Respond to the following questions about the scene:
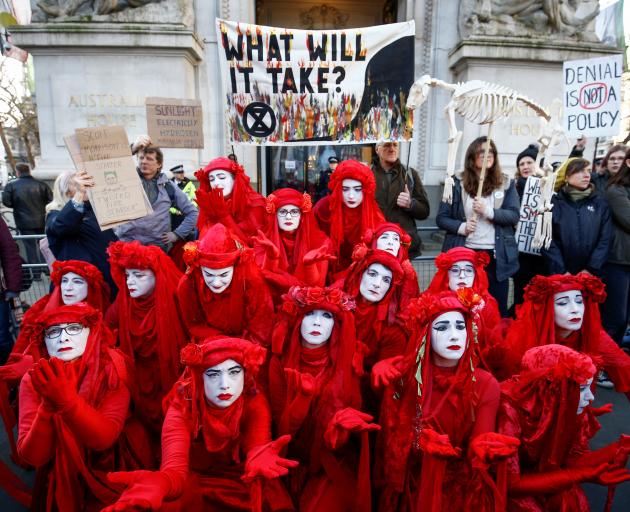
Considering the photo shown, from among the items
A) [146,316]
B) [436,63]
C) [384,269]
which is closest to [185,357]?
[146,316]

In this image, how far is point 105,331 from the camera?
7.75 feet

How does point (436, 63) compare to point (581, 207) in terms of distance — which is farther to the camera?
point (436, 63)

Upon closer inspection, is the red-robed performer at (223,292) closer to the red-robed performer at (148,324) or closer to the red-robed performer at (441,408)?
the red-robed performer at (148,324)

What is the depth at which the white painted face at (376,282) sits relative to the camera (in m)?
2.58

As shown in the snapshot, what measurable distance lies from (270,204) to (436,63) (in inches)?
277

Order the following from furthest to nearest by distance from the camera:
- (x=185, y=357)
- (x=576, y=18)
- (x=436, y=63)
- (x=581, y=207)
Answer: (x=436, y=63) → (x=576, y=18) → (x=581, y=207) → (x=185, y=357)

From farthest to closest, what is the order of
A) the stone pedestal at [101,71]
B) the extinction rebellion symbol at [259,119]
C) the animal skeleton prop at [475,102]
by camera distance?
the stone pedestal at [101,71]
the extinction rebellion symbol at [259,119]
the animal skeleton prop at [475,102]

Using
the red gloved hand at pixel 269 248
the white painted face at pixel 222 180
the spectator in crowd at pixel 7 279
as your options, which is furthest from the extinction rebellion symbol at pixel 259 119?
the spectator in crowd at pixel 7 279

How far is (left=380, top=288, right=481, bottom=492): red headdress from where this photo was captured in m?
2.02

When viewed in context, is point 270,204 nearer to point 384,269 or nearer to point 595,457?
point 384,269

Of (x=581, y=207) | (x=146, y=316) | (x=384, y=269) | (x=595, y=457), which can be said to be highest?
(x=581, y=207)

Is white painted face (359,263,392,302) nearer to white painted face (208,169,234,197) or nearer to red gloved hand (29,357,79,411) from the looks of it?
white painted face (208,169,234,197)

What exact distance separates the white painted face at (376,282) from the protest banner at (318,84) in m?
1.96

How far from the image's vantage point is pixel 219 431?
1.98 meters
